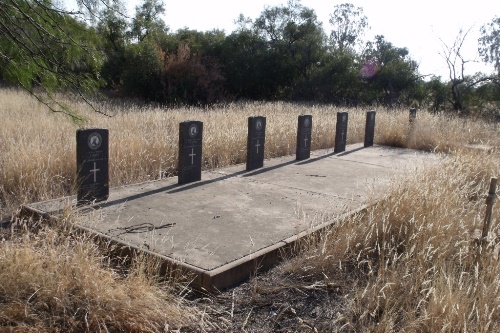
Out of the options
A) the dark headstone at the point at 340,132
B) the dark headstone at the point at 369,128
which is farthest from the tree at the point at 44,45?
the dark headstone at the point at 369,128

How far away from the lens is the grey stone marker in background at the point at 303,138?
9094 mm

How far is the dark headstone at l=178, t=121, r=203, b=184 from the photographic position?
6719 millimetres

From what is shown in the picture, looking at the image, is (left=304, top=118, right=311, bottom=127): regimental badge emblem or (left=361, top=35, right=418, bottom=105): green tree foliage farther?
(left=361, top=35, right=418, bottom=105): green tree foliage

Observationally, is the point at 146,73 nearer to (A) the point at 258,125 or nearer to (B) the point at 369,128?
(B) the point at 369,128

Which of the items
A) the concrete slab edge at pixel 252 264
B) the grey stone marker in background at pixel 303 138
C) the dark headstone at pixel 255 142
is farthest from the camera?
the grey stone marker in background at pixel 303 138

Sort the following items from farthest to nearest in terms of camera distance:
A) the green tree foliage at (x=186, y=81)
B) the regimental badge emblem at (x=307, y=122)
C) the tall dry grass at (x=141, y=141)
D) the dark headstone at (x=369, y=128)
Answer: the green tree foliage at (x=186, y=81) → the dark headstone at (x=369, y=128) → the regimental badge emblem at (x=307, y=122) → the tall dry grass at (x=141, y=141)

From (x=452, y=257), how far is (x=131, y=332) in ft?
8.29

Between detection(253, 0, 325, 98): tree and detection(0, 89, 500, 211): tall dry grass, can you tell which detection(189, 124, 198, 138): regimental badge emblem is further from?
detection(253, 0, 325, 98): tree

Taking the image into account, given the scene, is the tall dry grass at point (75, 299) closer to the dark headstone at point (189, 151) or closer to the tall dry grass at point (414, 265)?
the tall dry grass at point (414, 265)

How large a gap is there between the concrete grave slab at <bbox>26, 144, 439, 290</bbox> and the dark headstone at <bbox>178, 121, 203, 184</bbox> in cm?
17

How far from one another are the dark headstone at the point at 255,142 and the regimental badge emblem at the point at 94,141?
9.42 feet

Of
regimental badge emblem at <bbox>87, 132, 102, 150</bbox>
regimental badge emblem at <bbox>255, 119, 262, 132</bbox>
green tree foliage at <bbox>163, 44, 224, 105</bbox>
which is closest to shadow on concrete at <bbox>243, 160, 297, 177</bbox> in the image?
regimental badge emblem at <bbox>255, 119, 262, 132</bbox>

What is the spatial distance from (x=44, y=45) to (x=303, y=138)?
5.33 metres

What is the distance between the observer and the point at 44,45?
4605 millimetres
